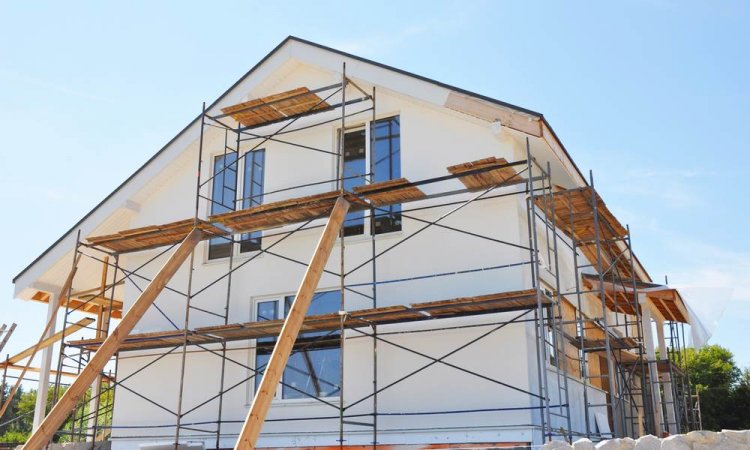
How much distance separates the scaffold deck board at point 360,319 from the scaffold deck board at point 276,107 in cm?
397

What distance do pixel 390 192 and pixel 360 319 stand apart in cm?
198

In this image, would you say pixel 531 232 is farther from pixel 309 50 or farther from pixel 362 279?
pixel 309 50

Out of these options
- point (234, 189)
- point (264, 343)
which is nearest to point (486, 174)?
point (264, 343)

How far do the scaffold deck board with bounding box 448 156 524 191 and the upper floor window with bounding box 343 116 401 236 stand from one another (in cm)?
145

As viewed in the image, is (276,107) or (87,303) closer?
(276,107)

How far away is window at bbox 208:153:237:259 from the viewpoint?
1457cm

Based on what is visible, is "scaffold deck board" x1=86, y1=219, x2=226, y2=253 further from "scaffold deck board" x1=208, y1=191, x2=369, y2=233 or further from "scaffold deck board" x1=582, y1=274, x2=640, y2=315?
"scaffold deck board" x1=582, y1=274, x2=640, y2=315

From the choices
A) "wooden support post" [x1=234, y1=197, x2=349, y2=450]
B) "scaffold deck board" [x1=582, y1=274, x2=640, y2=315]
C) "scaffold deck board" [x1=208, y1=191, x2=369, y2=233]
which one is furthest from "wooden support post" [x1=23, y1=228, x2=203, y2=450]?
"scaffold deck board" [x1=582, y1=274, x2=640, y2=315]

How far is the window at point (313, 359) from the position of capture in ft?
40.9

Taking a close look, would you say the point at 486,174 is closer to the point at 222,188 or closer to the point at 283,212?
the point at 283,212

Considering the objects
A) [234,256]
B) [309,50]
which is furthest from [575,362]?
[309,50]

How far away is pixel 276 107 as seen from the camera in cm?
1377

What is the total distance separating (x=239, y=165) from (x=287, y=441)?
5450 mm

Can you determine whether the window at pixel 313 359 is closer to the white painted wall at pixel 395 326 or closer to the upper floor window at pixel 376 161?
the white painted wall at pixel 395 326
